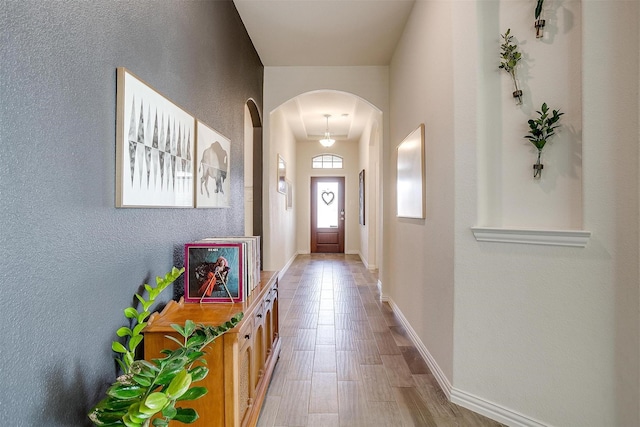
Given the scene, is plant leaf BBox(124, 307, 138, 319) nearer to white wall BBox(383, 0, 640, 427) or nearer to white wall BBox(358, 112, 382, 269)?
white wall BBox(383, 0, 640, 427)

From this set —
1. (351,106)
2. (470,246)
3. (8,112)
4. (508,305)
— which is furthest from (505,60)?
(351,106)

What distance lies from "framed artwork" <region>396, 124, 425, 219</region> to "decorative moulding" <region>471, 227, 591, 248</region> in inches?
30.3

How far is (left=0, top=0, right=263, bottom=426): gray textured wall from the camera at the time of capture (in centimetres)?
85

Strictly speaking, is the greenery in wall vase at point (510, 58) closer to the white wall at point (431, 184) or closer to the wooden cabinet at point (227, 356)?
the white wall at point (431, 184)

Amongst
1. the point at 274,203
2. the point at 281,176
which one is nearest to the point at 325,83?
the point at 274,203

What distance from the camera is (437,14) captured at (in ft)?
7.73

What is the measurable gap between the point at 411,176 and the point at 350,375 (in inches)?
66.6

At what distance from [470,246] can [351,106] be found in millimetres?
4407

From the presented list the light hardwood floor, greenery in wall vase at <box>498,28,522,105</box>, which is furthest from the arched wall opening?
greenery in wall vase at <box>498,28,522,105</box>

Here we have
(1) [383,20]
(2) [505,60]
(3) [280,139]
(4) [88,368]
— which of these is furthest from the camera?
(3) [280,139]

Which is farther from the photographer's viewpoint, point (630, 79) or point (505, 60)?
point (505, 60)

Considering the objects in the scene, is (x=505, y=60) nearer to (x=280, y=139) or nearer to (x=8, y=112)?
(x=8, y=112)

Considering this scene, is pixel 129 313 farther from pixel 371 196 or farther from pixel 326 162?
pixel 326 162

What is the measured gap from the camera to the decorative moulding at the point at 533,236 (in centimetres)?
160
